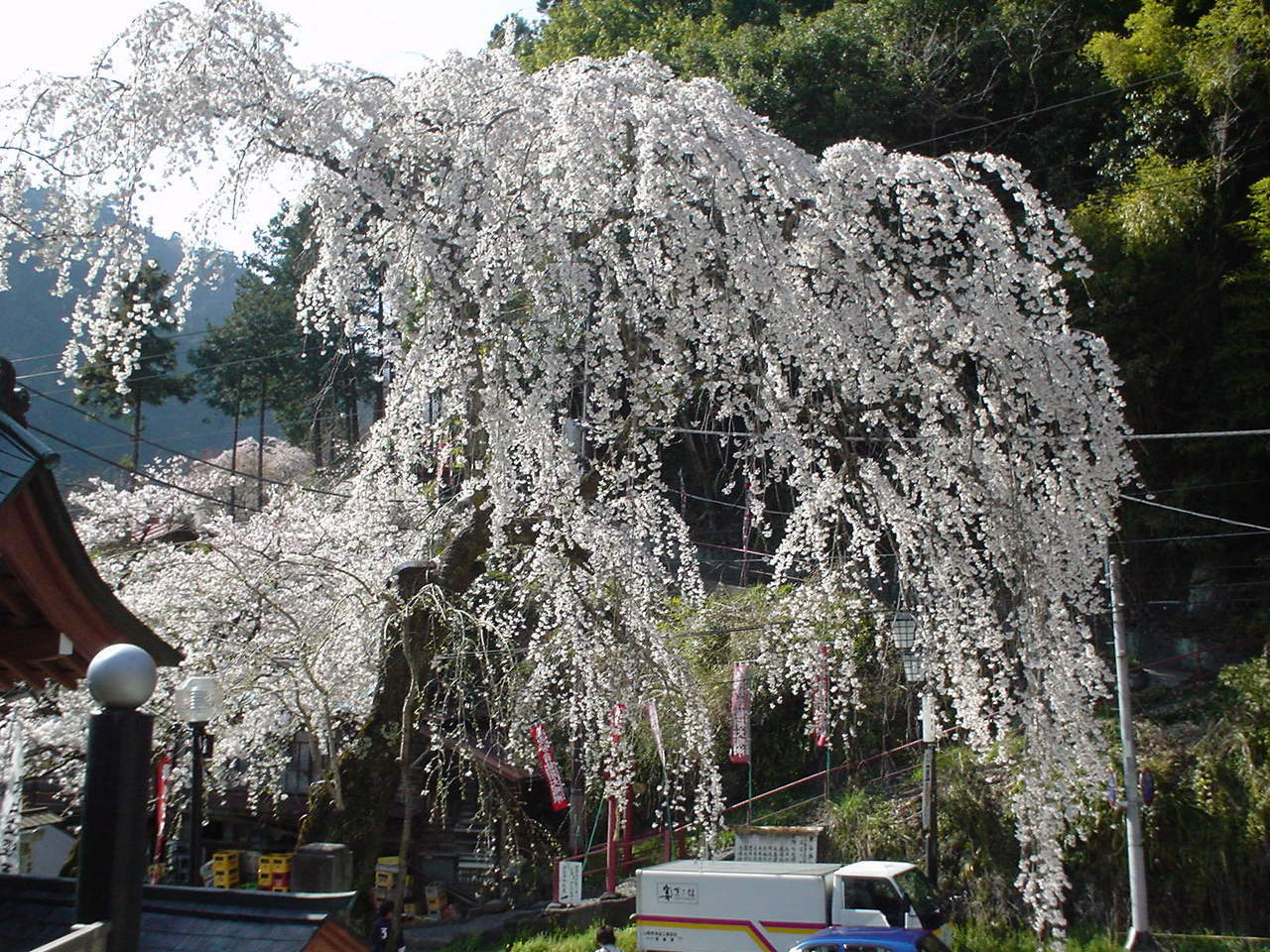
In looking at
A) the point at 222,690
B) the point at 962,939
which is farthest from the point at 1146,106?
the point at 222,690

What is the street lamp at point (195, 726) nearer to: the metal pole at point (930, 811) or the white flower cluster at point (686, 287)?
the white flower cluster at point (686, 287)

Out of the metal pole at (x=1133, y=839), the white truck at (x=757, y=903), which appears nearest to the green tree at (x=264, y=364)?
the white truck at (x=757, y=903)

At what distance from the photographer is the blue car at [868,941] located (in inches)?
323

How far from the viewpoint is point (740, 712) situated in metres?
12.3

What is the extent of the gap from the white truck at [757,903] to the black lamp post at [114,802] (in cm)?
782

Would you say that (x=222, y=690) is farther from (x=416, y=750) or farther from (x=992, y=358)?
(x=992, y=358)

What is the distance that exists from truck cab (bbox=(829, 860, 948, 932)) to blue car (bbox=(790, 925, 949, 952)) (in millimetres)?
917

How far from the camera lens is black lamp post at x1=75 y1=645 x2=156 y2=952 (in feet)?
7.55

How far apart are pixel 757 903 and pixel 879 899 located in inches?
53.5

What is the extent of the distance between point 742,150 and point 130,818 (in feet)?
11.1

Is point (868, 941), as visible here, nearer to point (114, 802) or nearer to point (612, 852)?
point (612, 852)

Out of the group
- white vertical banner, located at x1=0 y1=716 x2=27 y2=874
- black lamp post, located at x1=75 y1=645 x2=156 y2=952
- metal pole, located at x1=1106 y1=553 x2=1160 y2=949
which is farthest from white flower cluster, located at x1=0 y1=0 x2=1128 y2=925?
metal pole, located at x1=1106 y1=553 x2=1160 y2=949

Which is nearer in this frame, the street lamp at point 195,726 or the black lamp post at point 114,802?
the black lamp post at point 114,802

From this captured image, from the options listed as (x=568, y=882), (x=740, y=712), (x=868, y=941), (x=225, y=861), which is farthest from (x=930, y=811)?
(x=225, y=861)
